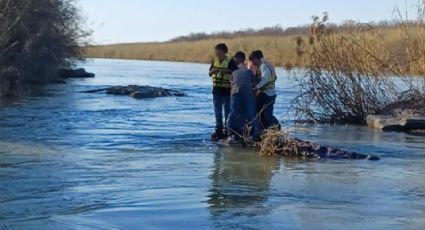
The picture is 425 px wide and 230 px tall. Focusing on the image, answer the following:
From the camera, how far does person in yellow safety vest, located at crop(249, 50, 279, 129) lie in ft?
50.0

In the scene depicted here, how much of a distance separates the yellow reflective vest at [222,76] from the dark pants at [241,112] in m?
0.62

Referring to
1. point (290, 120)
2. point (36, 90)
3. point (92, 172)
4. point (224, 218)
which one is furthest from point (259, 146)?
point (36, 90)

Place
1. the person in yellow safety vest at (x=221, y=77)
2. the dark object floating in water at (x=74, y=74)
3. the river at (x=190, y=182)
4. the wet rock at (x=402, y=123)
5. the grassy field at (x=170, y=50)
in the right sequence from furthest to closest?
the grassy field at (x=170, y=50) < the dark object floating in water at (x=74, y=74) < the wet rock at (x=402, y=123) < the person in yellow safety vest at (x=221, y=77) < the river at (x=190, y=182)

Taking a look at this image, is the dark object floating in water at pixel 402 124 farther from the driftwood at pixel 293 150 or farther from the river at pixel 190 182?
the driftwood at pixel 293 150

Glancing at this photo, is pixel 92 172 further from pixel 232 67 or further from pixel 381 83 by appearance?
pixel 381 83

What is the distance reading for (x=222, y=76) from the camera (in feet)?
49.2

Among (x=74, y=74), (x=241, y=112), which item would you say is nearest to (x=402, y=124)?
(x=241, y=112)

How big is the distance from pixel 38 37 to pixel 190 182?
30.2m

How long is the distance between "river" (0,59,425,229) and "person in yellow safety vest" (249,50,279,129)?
47.6 inches

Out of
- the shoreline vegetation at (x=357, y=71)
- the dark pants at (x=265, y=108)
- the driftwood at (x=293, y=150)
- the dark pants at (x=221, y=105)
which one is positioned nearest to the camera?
the driftwood at (x=293, y=150)

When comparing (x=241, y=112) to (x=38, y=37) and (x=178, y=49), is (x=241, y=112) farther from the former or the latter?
A: (x=178, y=49)

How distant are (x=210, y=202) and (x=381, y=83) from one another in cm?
1360

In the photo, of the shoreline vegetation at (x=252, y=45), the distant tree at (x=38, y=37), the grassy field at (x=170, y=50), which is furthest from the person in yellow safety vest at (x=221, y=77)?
the grassy field at (x=170, y=50)

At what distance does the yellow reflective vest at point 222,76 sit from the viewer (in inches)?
587
